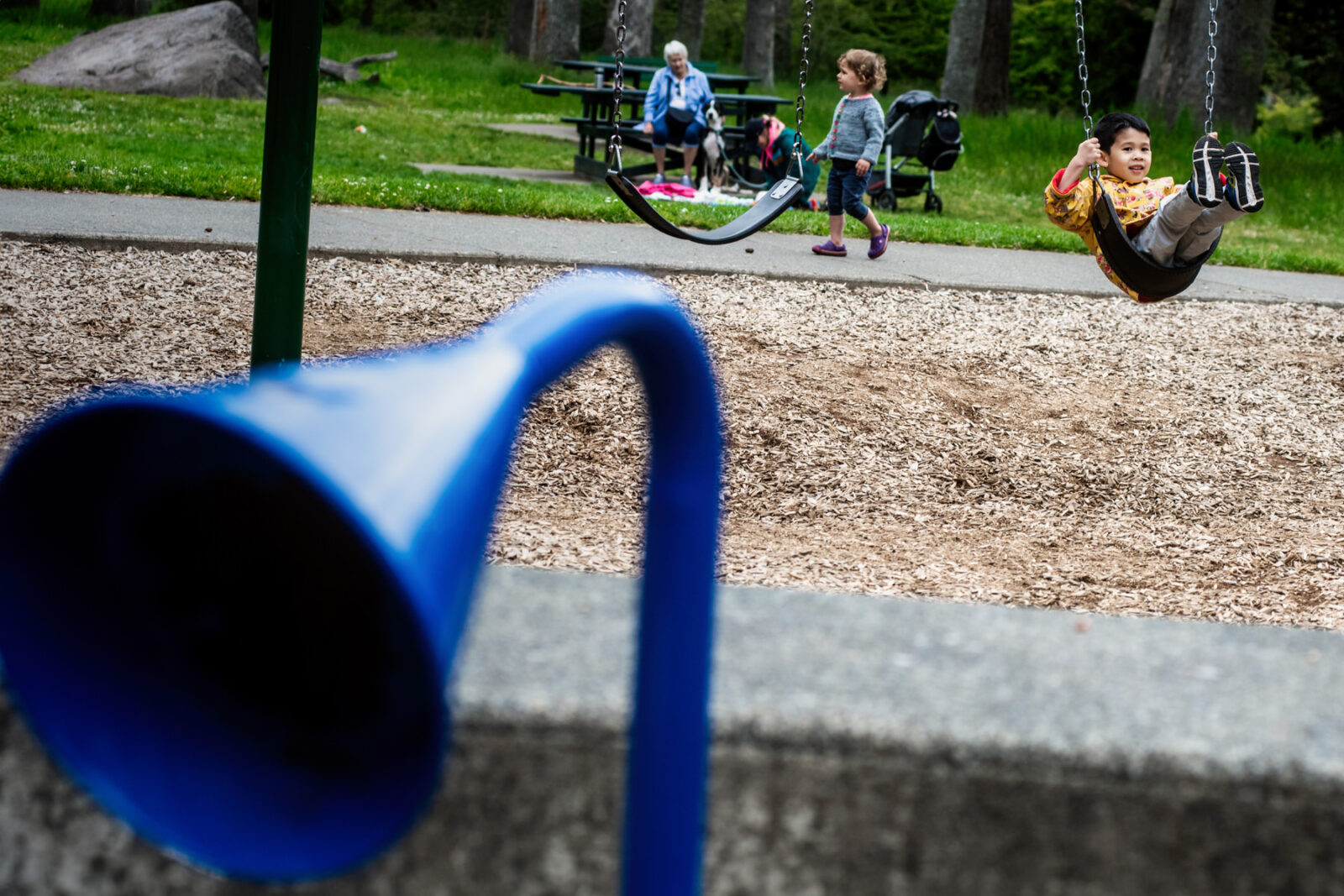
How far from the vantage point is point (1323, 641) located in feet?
5.59

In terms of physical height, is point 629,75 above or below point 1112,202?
above

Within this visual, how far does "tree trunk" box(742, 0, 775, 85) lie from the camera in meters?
25.5

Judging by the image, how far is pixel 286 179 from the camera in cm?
357

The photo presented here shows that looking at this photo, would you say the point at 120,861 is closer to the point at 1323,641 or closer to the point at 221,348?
the point at 1323,641

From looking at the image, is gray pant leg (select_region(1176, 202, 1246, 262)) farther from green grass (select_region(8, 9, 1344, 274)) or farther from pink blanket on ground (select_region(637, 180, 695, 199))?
pink blanket on ground (select_region(637, 180, 695, 199))

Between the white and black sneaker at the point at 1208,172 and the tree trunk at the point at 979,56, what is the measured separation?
56.0 ft

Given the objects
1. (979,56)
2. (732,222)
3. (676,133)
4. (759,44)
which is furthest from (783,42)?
(732,222)

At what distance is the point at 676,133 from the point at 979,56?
1256 cm

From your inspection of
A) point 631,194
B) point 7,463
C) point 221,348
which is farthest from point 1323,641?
point 221,348

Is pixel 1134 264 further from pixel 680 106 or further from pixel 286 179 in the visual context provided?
pixel 680 106

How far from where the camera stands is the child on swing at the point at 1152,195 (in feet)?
14.5

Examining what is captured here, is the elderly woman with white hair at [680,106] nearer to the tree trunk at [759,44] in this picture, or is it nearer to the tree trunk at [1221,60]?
the tree trunk at [1221,60]

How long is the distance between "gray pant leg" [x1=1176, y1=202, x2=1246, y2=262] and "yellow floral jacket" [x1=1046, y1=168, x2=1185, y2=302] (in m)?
0.21

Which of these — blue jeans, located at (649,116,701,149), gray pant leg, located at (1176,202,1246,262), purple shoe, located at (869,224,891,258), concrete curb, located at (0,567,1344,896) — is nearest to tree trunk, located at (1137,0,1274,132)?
blue jeans, located at (649,116,701,149)
